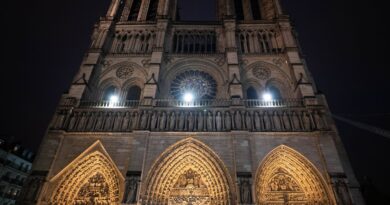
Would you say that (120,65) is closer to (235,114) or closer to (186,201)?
(235,114)

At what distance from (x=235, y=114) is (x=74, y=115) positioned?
8.46 meters

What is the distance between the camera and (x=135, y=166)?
32.8ft

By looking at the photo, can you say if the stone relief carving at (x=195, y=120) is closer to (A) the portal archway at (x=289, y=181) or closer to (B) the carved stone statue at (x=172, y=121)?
(B) the carved stone statue at (x=172, y=121)

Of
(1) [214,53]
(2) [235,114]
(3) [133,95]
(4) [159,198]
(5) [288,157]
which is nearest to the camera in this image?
(4) [159,198]

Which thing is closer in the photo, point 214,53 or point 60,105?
point 60,105

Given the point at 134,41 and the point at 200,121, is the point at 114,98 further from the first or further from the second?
the point at 200,121

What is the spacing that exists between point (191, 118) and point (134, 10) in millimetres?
12770

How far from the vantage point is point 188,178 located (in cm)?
1073

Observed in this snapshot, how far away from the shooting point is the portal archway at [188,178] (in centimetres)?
992

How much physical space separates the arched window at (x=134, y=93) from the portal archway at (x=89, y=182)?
12.4 feet

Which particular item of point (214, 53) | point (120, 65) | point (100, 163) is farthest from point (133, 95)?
point (214, 53)

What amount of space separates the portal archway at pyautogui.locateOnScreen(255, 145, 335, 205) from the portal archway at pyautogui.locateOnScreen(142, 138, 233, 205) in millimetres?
1665

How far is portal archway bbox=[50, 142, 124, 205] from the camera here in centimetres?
1012

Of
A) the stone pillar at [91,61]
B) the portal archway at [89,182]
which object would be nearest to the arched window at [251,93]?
the portal archway at [89,182]
